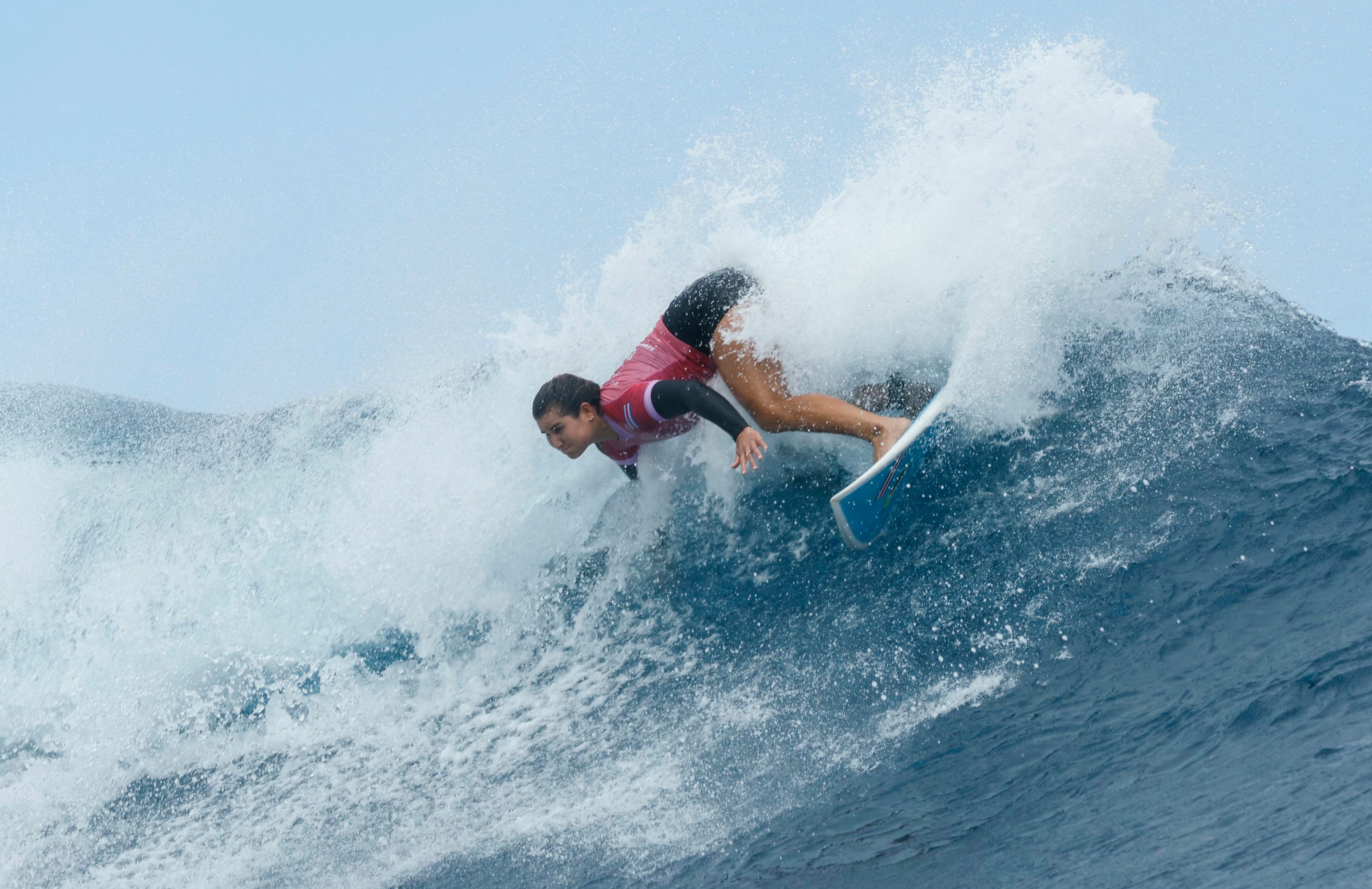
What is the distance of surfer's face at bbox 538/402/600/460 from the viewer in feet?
14.1

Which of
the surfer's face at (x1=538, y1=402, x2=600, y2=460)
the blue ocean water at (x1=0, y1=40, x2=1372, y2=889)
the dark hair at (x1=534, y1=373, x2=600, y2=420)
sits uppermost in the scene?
the dark hair at (x1=534, y1=373, x2=600, y2=420)

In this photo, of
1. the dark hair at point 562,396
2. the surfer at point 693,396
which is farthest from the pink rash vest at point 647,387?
the dark hair at point 562,396

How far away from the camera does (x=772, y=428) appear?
454 centimetres

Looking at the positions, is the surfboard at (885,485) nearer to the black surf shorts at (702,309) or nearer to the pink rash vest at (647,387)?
the pink rash vest at (647,387)

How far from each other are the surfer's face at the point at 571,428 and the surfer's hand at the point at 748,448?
2.82 ft

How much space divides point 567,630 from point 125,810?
6.78ft

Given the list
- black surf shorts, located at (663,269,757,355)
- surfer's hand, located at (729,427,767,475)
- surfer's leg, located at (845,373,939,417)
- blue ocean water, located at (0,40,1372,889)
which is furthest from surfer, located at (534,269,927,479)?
blue ocean water, located at (0,40,1372,889)

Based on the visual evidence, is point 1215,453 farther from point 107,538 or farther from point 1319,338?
point 107,538

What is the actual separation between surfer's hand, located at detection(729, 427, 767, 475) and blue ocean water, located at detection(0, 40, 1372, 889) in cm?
78

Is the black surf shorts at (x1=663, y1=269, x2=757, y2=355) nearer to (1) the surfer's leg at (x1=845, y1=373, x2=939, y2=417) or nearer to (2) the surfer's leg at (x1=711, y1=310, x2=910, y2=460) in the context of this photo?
(2) the surfer's leg at (x1=711, y1=310, x2=910, y2=460)

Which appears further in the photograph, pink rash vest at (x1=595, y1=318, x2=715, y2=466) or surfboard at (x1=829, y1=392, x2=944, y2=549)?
pink rash vest at (x1=595, y1=318, x2=715, y2=466)

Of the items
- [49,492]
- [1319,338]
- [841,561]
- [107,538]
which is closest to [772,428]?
[841,561]

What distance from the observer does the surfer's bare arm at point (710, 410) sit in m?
3.83

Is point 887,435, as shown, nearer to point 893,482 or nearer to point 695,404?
point 893,482
